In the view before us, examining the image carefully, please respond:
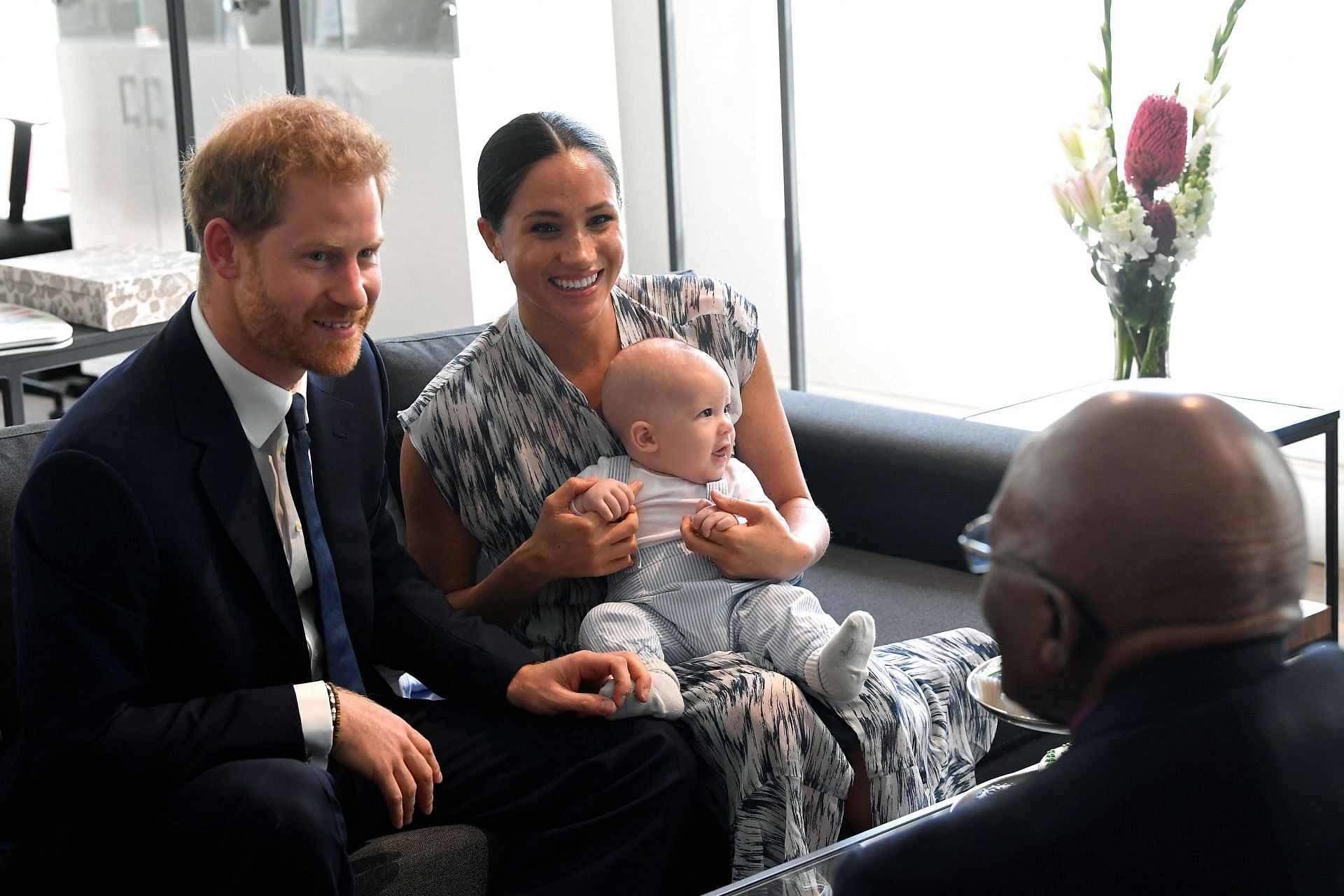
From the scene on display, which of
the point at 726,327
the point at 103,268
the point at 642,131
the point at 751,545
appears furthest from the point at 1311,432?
the point at 642,131

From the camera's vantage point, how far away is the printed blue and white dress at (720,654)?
1.79 meters

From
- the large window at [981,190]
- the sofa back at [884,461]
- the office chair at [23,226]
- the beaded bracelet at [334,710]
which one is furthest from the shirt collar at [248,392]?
the office chair at [23,226]

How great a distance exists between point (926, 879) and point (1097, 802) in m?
0.09

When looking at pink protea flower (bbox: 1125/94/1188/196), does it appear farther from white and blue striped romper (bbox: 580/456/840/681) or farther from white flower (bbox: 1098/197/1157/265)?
white and blue striped romper (bbox: 580/456/840/681)

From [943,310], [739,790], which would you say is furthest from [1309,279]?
[739,790]

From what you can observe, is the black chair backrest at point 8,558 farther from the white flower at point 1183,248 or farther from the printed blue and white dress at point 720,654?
the white flower at point 1183,248

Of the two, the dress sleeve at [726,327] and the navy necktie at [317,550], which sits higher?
the dress sleeve at [726,327]

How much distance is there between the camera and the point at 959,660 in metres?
2.00

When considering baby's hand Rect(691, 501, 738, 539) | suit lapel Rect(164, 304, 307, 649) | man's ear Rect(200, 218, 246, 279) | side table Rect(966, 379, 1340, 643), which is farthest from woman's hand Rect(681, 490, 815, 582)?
side table Rect(966, 379, 1340, 643)

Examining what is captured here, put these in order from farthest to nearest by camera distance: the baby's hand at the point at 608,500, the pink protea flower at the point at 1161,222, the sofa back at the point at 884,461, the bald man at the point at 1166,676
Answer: the pink protea flower at the point at 1161,222 → the sofa back at the point at 884,461 → the baby's hand at the point at 608,500 → the bald man at the point at 1166,676

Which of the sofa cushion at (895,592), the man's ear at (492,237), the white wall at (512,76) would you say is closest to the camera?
the man's ear at (492,237)

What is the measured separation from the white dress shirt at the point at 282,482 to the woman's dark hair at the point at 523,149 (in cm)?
44

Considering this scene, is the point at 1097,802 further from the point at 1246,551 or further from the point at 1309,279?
the point at 1309,279

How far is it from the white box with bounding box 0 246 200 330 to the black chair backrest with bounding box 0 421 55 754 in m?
1.43
